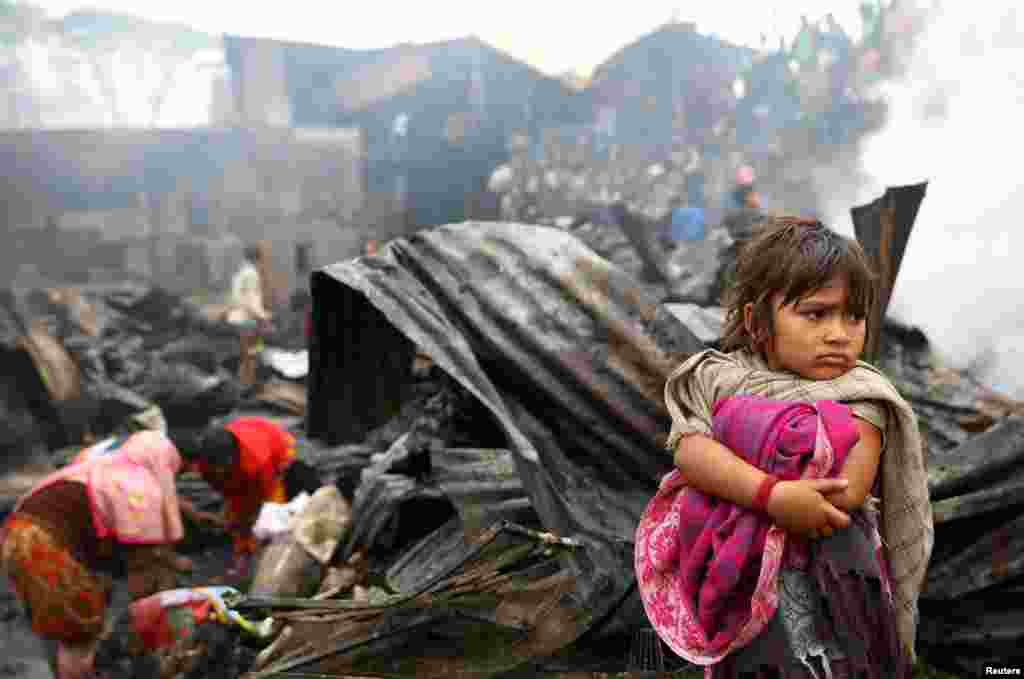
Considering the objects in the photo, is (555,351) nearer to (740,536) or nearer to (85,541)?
(740,536)

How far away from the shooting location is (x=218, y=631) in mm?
3137

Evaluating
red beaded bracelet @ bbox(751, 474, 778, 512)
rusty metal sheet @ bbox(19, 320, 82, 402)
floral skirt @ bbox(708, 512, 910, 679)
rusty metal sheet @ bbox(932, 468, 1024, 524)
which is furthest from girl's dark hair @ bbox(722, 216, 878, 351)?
rusty metal sheet @ bbox(19, 320, 82, 402)

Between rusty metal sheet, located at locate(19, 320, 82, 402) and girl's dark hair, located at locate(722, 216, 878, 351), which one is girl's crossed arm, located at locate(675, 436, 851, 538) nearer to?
girl's dark hair, located at locate(722, 216, 878, 351)

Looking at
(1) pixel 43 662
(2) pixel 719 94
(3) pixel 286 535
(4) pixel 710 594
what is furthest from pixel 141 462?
(2) pixel 719 94

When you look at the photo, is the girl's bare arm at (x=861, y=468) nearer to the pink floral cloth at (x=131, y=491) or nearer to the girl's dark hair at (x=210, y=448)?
the pink floral cloth at (x=131, y=491)

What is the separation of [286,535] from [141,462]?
2.84 feet

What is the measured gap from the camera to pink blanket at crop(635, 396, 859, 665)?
1.32 meters

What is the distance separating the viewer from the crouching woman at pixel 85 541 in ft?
11.8

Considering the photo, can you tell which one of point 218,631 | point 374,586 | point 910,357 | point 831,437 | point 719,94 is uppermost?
point 719,94

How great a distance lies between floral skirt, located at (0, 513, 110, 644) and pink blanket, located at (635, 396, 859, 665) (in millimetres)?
3407

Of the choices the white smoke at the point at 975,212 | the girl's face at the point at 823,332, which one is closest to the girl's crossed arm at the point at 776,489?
the girl's face at the point at 823,332

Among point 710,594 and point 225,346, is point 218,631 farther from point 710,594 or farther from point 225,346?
point 225,346

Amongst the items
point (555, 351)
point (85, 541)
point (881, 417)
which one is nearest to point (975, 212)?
point (555, 351)

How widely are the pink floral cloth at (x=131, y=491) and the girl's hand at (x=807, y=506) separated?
344 centimetres
